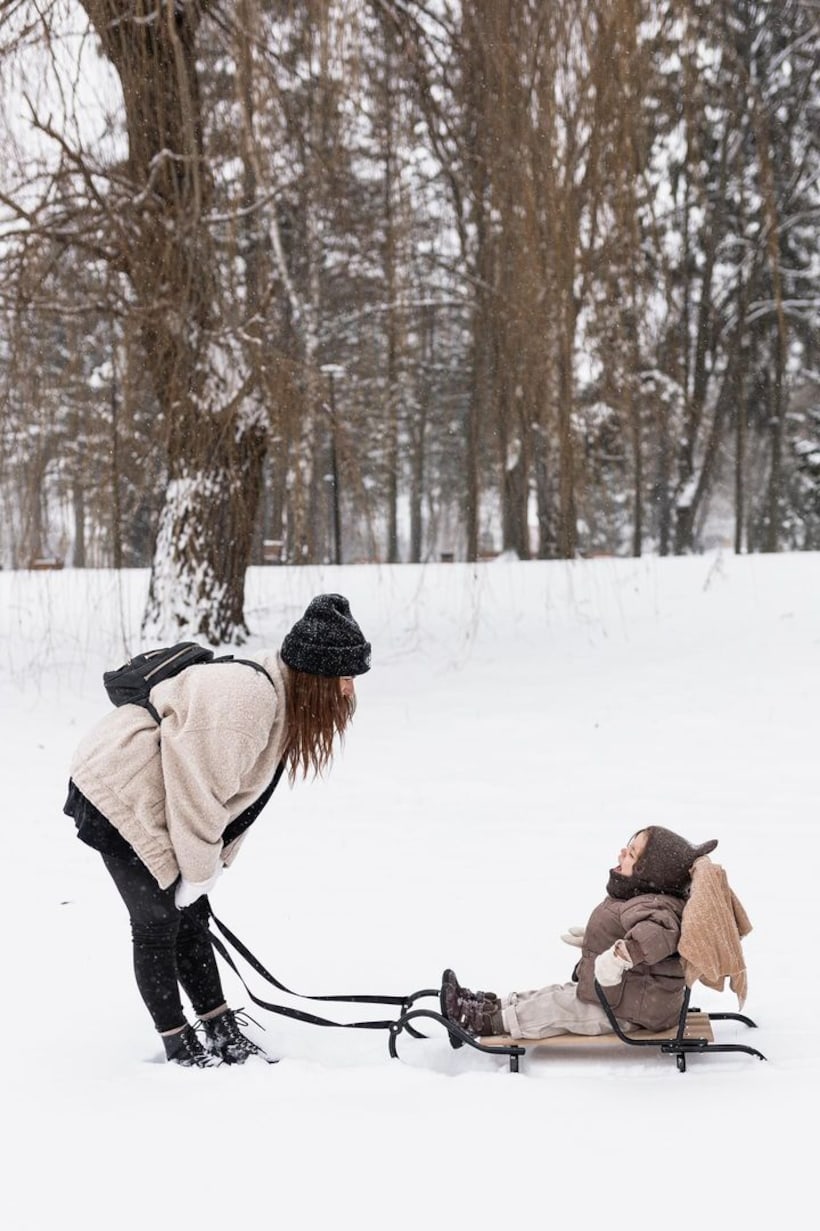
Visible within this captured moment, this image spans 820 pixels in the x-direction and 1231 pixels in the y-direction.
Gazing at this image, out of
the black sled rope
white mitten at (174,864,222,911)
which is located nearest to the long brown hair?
white mitten at (174,864,222,911)

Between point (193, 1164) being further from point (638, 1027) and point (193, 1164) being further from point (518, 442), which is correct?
point (518, 442)

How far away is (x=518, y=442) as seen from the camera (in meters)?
6.84

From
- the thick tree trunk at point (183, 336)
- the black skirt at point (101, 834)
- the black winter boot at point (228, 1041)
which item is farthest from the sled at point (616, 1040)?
the thick tree trunk at point (183, 336)

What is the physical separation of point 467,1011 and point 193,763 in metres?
1.02

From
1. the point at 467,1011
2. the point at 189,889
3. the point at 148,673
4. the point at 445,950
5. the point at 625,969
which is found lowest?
the point at 445,950

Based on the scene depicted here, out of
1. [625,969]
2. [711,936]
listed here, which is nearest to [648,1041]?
[625,969]

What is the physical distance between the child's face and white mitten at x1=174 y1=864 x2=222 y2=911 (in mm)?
1041

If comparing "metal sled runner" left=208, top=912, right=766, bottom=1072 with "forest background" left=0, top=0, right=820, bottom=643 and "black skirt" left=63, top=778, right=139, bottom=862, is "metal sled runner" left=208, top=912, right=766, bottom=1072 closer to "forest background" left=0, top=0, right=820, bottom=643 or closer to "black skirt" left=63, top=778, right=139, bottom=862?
"black skirt" left=63, top=778, right=139, bottom=862

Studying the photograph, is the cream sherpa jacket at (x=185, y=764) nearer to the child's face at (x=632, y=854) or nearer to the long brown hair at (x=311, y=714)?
the long brown hair at (x=311, y=714)

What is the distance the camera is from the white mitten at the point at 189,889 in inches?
106

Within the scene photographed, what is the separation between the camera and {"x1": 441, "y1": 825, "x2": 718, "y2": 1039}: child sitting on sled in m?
2.81

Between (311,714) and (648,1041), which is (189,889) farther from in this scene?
(648,1041)

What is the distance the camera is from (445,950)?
3799 mm

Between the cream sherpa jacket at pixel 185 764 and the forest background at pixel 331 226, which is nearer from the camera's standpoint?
the cream sherpa jacket at pixel 185 764
